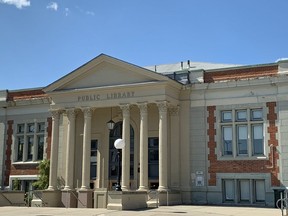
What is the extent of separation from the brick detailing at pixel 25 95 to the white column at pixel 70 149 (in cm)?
469

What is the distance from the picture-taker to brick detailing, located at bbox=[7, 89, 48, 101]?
35.2m

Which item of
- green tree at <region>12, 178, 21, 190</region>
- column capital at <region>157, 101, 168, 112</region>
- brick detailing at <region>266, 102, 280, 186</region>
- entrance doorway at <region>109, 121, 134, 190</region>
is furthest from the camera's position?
green tree at <region>12, 178, 21, 190</region>

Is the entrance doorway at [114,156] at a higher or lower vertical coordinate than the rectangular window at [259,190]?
higher

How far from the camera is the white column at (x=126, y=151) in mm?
28312

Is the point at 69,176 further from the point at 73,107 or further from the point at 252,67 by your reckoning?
the point at 252,67

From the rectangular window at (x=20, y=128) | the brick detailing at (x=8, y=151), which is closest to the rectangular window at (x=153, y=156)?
the rectangular window at (x=20, y=128)

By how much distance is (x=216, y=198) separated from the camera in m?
28.2

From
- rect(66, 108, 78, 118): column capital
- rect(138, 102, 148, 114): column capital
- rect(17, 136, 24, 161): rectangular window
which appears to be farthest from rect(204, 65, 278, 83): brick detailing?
rect(17, 136, 24, 161): rectangular window

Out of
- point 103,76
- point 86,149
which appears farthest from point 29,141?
point 103,76

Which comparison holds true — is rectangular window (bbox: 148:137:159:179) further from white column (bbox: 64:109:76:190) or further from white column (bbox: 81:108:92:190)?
white column (bbox: 64:109:76:190)

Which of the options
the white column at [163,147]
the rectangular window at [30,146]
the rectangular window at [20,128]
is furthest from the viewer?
the rectangular window at [20,128]

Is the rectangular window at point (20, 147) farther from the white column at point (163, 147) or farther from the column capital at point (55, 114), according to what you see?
the white column at point (163, 147)

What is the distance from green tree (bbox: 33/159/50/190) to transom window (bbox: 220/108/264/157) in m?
12.6

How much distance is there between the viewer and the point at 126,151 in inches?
1126
